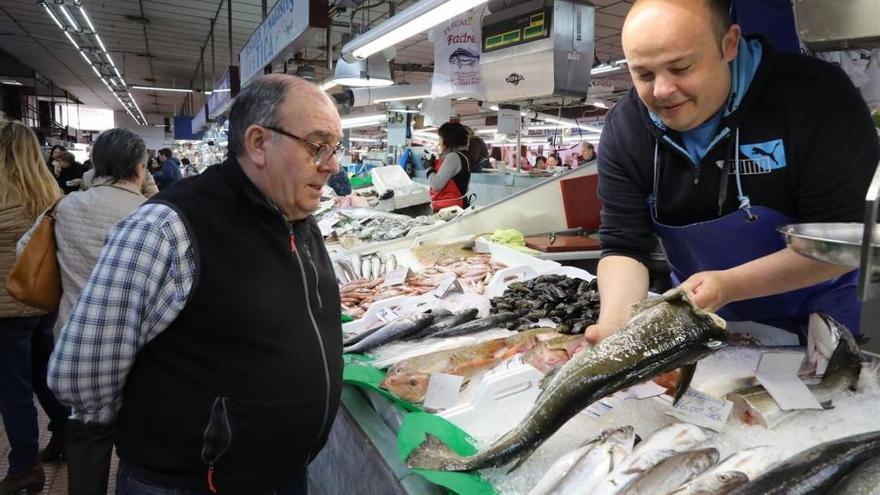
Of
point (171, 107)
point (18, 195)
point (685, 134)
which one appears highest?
point (171, 107)

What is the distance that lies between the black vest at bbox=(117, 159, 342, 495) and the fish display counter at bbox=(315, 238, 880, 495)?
36cm

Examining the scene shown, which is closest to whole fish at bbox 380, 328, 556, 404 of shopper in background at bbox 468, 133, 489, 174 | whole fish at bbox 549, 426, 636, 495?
whole fish at bbox 549, 426, 636, 495

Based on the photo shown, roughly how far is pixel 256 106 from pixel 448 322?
1.51 m

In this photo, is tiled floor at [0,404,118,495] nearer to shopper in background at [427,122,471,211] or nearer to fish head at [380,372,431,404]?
fish head at [380,372,431,404]

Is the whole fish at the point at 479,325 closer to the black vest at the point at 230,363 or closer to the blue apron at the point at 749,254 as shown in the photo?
the blue apron at the point at 749,254

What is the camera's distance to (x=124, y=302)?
1562 mm

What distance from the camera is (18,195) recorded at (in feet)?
11.8

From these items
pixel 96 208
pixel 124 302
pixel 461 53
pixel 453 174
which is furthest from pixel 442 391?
pixel 453 174

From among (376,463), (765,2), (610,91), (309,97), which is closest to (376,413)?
(376,463)

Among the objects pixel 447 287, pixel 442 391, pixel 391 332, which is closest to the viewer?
pixel 442 391

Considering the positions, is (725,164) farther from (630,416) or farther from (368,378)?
(368,378)

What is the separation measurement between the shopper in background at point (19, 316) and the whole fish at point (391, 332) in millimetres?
2390

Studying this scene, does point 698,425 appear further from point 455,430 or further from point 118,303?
point 118,303

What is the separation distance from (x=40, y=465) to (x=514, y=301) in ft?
11.3
